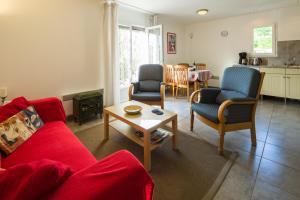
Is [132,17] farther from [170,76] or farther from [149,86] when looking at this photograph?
[149,86]

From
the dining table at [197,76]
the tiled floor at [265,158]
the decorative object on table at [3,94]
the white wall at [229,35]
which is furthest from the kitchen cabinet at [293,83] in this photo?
the decorative object on table at [3,94]

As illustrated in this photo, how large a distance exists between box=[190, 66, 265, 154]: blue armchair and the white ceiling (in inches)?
83.0

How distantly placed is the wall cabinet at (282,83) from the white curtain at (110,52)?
A: 139 inches

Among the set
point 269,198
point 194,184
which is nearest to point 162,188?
point 194,184

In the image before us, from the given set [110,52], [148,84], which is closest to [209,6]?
[148,84]

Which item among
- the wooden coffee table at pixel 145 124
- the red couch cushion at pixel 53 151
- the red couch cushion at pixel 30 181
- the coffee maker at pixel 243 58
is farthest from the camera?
the coffee maker at pixel 243 58

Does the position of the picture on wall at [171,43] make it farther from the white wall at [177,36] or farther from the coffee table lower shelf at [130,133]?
the coffee table lower shelf at [130,133]

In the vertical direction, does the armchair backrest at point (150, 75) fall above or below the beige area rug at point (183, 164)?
above

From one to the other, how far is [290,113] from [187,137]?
2340 mm

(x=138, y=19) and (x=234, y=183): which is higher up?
(x=138, y=19)

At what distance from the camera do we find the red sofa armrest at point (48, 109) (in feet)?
6.47

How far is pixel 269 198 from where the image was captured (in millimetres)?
1467

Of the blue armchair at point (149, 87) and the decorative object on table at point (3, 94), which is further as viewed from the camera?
the blue armchair at point (149, 87)

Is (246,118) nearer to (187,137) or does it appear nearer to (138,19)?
(187,137)
